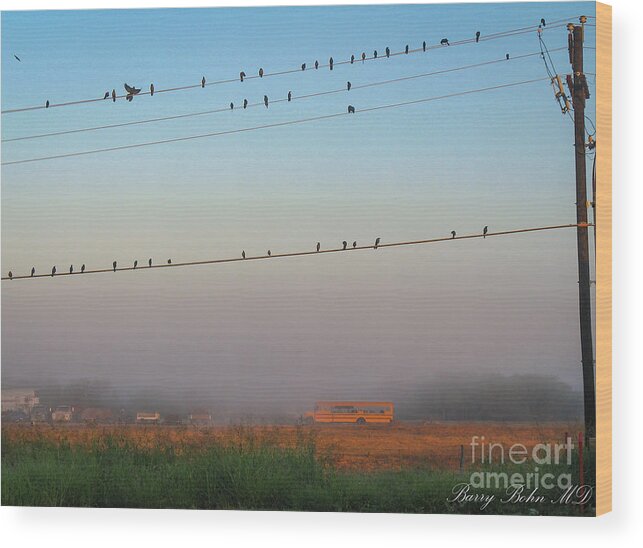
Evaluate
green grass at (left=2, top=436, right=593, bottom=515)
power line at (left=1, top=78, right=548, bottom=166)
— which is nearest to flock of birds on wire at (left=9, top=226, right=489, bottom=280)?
power line at (left=1, top=78, right=548, bottom=166)

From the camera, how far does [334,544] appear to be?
7504 mm

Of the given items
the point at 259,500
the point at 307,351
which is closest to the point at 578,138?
the point at 307,351

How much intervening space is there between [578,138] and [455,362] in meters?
1.74

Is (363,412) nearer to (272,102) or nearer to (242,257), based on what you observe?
(242,257)

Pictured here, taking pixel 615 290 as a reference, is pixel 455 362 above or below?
below

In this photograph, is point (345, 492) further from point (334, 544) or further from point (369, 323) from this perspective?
point (369, 323)

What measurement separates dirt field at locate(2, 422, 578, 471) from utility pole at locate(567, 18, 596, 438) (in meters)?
0.26

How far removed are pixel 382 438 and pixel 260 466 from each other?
2.89 ft

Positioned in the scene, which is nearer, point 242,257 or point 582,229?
point 582,229

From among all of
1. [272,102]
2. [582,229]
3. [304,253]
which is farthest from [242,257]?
[582,229]

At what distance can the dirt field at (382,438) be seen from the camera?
24.6ft

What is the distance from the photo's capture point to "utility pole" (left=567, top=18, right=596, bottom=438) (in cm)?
740

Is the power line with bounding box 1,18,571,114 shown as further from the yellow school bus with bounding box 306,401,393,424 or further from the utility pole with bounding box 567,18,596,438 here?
the yellow school bus with bounding box 306,401,393,424

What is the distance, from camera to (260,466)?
7668mm
